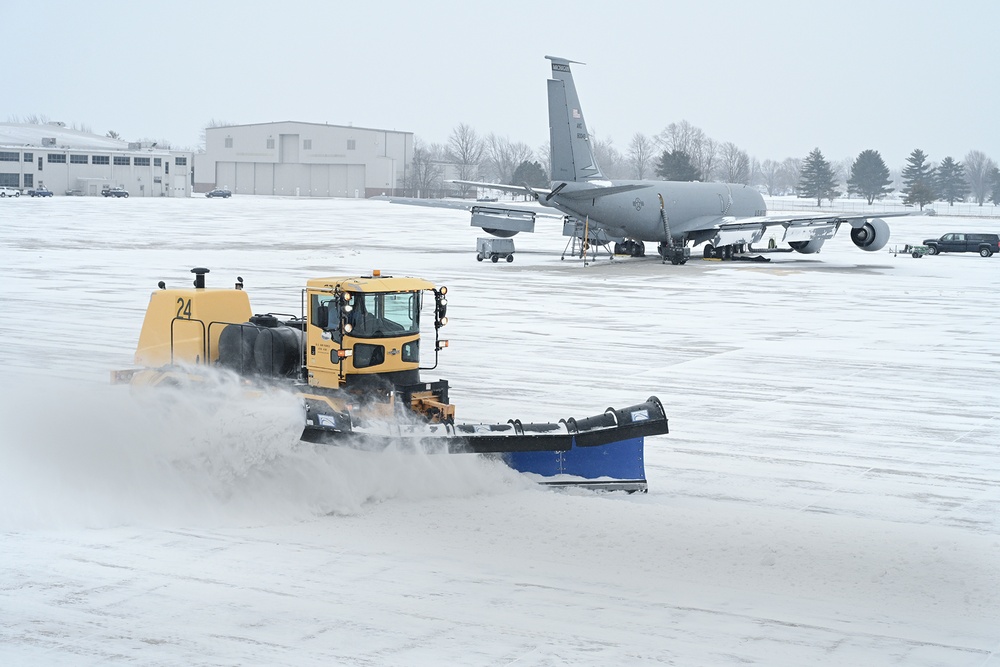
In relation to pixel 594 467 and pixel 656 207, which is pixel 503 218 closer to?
pixel 656 207

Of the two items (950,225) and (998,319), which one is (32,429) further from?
(950,225)

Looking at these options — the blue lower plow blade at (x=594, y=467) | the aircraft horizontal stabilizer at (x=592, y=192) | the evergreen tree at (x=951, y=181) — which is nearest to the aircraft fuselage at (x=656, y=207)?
the aircraft horizontal stabilizer at (x=592, y=192)

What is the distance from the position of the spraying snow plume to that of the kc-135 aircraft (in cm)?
3734

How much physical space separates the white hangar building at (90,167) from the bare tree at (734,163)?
3059 inches

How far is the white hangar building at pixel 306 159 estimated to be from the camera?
17512 cm

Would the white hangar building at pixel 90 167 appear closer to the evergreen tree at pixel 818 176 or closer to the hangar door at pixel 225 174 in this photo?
the hangar door at pixel 225 174

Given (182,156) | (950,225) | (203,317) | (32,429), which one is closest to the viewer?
(32,429)

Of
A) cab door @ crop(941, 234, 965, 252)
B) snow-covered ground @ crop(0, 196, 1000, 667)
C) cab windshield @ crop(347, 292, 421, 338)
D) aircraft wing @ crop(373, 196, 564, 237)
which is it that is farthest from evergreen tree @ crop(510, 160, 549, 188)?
cab windshield @ crop(347, 292, 421, 338)

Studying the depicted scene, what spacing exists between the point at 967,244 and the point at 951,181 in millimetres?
118088

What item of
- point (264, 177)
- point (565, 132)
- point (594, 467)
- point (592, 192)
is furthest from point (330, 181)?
point (594, 467)

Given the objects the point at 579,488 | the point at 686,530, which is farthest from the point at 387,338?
the point at 686,530

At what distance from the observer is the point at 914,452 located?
57.0ft

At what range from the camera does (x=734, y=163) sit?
6270 inches

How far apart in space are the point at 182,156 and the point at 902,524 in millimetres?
161288
